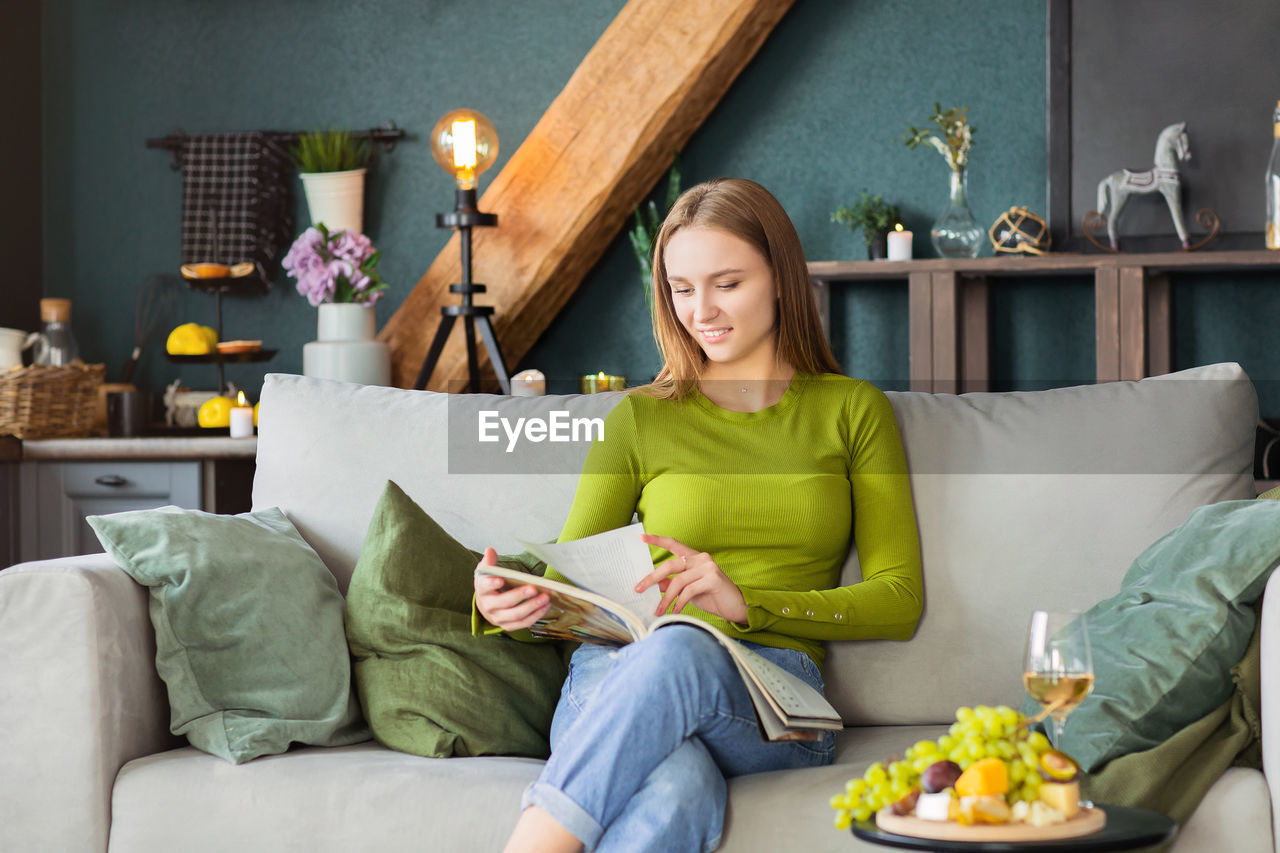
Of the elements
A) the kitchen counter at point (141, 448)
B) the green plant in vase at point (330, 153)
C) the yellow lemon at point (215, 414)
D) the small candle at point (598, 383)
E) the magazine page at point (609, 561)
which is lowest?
Result: the magazine page at point (609, 561)

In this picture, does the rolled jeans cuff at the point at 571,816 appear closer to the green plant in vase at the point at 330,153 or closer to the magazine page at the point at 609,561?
the magazine page at the point at 609,561

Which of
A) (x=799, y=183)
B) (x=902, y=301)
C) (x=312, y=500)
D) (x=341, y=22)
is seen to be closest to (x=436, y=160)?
(x=341, y=22)

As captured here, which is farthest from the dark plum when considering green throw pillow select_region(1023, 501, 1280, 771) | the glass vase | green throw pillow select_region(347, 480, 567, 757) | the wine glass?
the glass vase

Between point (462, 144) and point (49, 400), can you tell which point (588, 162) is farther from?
point (49, 400)

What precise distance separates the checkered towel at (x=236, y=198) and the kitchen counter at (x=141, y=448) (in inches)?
33.6

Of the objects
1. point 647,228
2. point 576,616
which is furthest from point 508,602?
point 647,228

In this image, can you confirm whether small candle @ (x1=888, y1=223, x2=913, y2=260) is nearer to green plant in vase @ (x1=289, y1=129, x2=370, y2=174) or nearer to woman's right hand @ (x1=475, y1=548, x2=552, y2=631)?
green plant in vase @ (x1=289, y1=129, x2=370, y2=174)

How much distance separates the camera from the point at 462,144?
12.1ft

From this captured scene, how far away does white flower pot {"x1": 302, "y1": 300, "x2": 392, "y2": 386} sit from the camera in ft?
12.0

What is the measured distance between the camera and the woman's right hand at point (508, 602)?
167 cm

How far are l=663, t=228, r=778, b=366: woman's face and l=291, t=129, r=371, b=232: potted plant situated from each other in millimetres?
2224

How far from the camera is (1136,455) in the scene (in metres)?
2.04

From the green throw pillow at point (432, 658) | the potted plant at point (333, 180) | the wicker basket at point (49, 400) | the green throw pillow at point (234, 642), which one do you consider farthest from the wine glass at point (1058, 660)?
the potted plant at point (333, 180)
